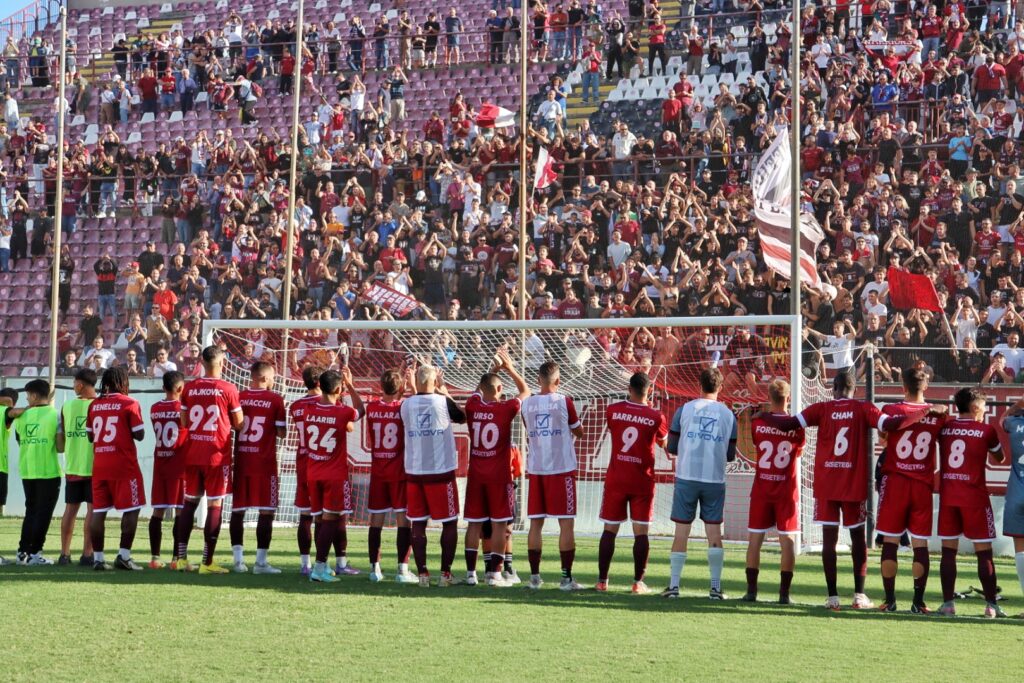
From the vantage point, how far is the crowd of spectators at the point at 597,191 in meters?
20.1

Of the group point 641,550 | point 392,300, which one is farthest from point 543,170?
point 641,550

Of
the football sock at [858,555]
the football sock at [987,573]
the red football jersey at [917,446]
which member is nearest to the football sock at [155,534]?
the football sock at [858,555]

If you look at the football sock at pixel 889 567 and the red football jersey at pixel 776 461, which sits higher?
the red football jersey at pixel 776 461

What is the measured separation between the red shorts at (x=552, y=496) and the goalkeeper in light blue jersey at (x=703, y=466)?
0.83 meters

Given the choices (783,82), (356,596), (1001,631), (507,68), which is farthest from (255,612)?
(507,68)

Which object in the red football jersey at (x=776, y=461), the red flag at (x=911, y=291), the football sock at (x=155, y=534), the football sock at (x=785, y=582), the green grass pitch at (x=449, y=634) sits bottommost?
the green grass pitch at (x=449, y=634)

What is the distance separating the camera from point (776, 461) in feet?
31.4

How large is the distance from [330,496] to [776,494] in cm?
345

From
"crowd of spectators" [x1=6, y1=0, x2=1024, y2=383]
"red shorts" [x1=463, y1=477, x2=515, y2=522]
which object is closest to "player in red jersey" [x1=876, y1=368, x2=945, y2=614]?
"red shorts" [x1=463, y1=477, x2=515, y2=522]

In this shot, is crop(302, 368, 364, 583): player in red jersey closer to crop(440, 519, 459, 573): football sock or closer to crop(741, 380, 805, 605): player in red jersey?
crop(440, 519, 459, 573): football sock

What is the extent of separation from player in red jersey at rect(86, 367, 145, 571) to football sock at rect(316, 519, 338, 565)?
1564mm

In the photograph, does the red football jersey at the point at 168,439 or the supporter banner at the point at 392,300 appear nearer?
the red football jersey at the point at 168,439

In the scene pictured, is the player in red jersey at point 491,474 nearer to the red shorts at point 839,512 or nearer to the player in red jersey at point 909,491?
the red shorts at point 839,512

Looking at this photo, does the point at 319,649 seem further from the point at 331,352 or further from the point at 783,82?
the point at 783,82
